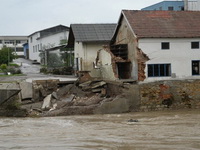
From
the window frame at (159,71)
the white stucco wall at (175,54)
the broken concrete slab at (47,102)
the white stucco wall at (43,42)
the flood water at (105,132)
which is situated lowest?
the flood water at (105,132)

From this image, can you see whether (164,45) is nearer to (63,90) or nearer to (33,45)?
(63,90)

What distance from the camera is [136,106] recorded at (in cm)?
2967

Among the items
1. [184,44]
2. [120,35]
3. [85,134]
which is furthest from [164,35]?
[85,134]

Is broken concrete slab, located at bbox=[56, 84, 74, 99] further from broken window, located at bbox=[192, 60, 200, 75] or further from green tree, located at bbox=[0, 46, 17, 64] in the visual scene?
green tree, located at bbox=[0, 46, 17, 64]

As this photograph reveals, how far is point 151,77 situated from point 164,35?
3.35 meters

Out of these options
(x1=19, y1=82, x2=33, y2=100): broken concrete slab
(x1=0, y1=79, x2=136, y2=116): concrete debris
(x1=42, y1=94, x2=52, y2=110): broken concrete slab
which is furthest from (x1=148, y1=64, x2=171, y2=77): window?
(x1=19, y1=82, x2=33, y2=100): broken concrete slab

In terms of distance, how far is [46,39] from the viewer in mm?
59438

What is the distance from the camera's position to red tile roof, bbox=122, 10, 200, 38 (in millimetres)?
31016

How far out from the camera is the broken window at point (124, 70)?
3278cm

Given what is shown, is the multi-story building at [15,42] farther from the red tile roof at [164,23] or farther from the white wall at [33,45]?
the red tile roof at [164,23]

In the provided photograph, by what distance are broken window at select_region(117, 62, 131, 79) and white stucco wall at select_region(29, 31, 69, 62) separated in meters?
22.7

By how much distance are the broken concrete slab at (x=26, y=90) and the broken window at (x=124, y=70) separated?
7810mm

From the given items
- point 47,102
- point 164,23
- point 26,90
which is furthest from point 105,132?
point 164,23

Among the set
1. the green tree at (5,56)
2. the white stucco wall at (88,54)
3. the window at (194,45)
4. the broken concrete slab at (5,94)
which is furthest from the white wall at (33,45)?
the window at (194,45)
